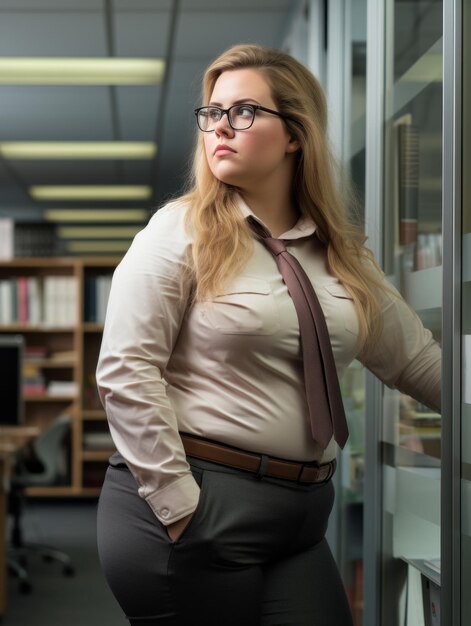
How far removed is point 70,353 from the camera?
25.3ft

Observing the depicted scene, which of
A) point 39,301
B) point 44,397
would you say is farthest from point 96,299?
point 44,397

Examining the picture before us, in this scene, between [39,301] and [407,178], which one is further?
[39,301]

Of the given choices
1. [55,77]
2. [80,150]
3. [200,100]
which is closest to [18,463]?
[55,77]

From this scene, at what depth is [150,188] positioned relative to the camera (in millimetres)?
9031

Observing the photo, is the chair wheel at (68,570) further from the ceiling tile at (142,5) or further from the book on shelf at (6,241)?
the book on shelf at (6,241)

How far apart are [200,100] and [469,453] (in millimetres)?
933

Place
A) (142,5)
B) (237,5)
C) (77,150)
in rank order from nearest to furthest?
(142,5) → (237,5) → (77,150)

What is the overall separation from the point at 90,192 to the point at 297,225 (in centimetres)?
776

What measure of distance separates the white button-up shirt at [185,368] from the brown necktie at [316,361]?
0.07ft

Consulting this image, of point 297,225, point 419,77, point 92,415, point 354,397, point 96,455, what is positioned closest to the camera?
point 297,225

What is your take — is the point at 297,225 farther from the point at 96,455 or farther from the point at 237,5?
the point at 96,455

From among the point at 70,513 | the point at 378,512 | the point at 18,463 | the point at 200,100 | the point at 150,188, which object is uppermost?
the point at 150,188

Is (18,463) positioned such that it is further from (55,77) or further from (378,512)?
(378,512)

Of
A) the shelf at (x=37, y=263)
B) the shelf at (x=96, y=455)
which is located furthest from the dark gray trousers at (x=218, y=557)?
the shelf at (x=37, y=263)
